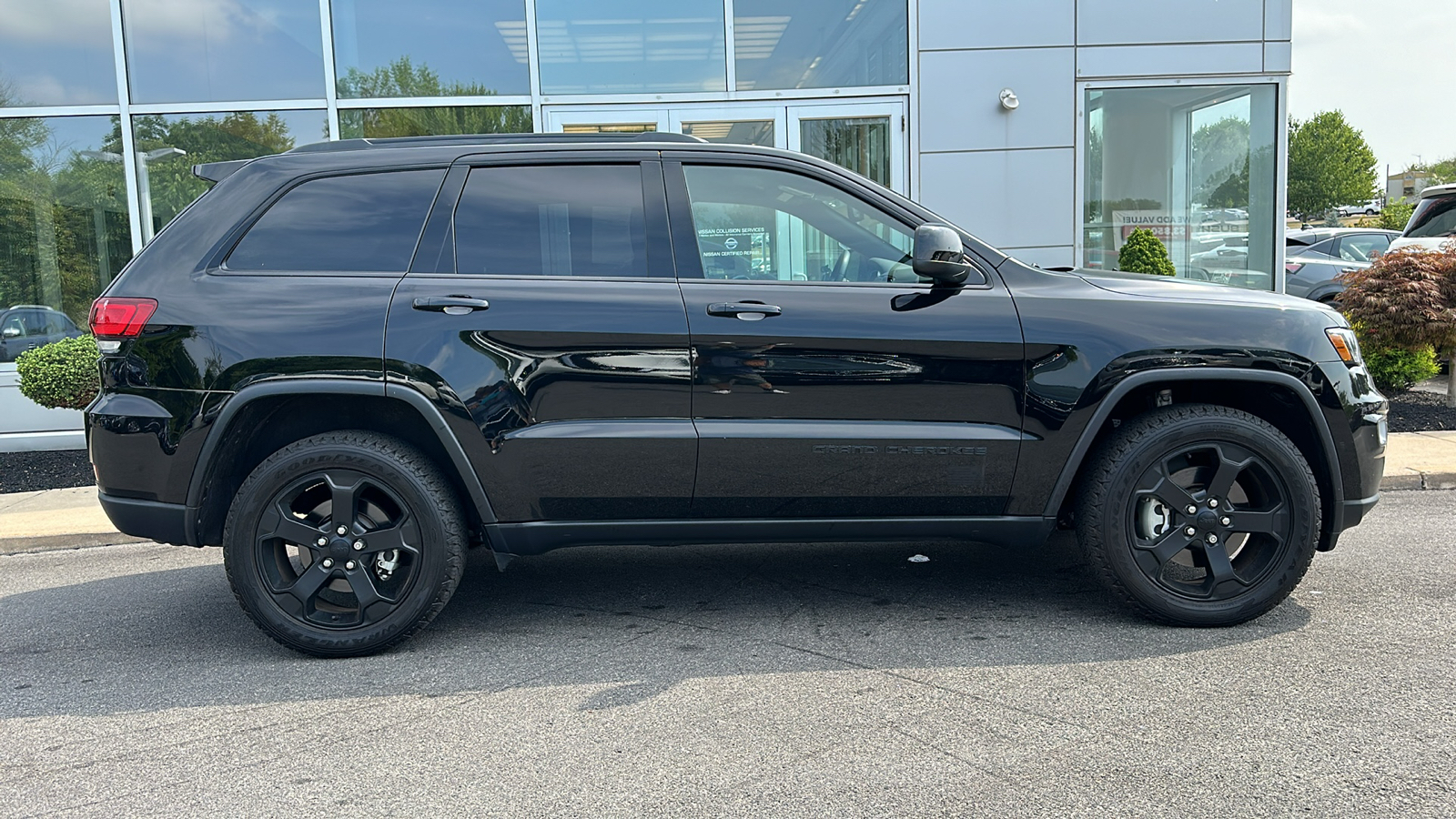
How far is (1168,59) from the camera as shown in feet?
34.6

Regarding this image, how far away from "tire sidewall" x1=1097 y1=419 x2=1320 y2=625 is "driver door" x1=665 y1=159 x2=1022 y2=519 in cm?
43

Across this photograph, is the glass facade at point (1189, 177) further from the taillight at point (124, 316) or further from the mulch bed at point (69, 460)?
the taillight at point (124, 316)

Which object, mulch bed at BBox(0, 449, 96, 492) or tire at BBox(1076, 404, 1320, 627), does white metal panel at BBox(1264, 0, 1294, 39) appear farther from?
mulch bed at BBox(0, 449, 96, 492)

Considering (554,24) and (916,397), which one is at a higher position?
(554,24)

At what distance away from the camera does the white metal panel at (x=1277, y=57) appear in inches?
416

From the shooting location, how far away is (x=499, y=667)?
3811mm

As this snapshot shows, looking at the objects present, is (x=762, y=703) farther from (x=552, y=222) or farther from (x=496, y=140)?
(x=496, y=140)

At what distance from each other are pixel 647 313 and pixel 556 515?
2.73 feet

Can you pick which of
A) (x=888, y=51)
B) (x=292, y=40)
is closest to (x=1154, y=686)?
(x=888, y=51)

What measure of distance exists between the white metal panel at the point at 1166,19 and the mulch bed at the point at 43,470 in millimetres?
9795

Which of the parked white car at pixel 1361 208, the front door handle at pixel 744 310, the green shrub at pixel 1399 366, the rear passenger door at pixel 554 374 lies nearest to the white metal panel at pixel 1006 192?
the green shrub at pixel 1399 366

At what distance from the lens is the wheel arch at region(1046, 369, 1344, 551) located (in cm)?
388

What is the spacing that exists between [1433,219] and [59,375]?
47.9 feet

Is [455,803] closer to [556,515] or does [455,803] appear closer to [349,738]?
[349,738]
